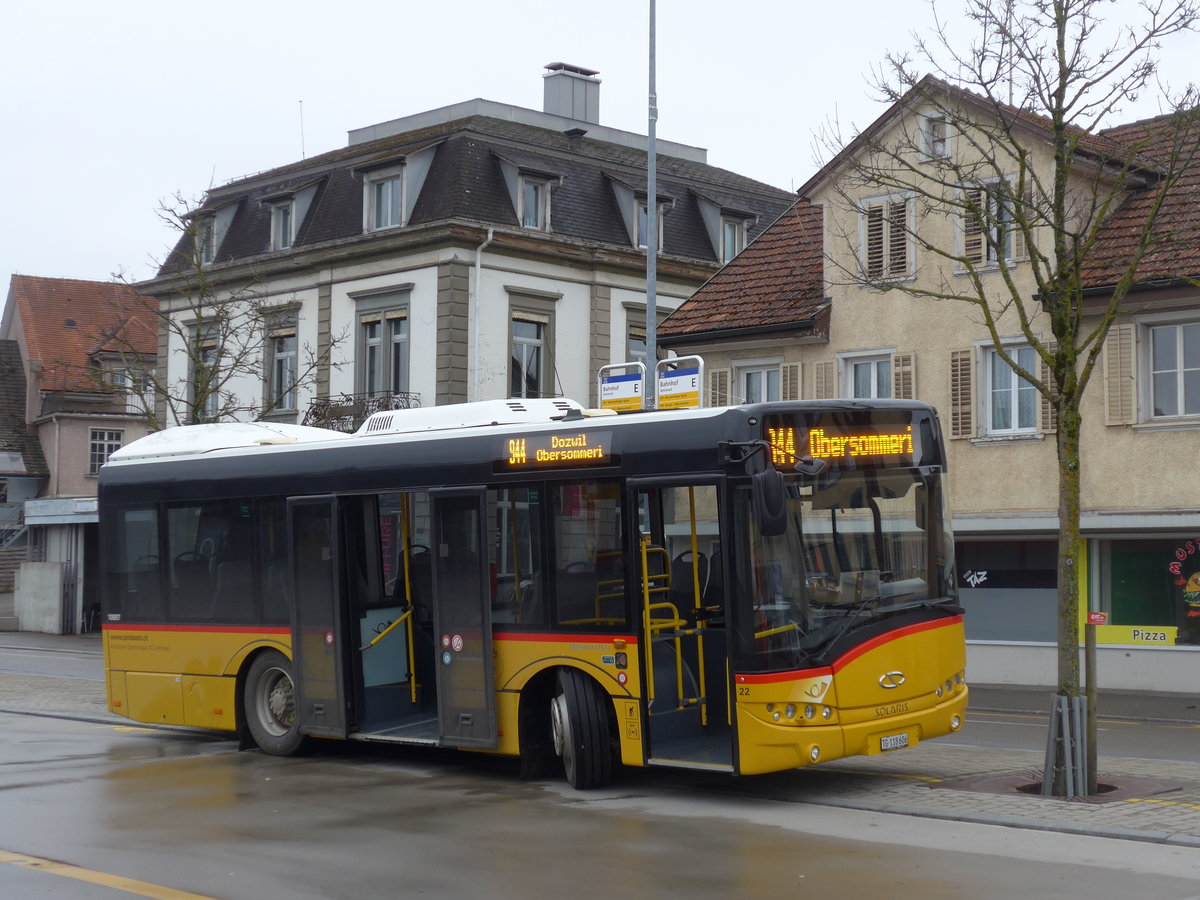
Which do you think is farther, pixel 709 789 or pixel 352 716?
pixel 352 716

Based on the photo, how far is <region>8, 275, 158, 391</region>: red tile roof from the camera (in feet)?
200

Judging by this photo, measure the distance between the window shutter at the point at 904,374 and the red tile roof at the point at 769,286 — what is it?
1764 millimetres

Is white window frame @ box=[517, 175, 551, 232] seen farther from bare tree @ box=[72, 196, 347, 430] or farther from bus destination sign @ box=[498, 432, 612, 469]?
bus destination sign @ box=[498, 432, 612, 469]

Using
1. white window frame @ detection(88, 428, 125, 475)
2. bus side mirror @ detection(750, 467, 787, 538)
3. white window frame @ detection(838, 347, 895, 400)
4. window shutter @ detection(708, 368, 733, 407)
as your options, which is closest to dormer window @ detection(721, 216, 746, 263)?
window shutter @ detection(708, 368, 733, 407)

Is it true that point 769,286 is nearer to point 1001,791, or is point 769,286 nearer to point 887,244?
point 887,244

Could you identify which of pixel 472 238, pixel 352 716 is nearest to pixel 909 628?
pixel 352 716

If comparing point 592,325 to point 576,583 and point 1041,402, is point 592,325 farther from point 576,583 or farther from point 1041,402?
point 576,583

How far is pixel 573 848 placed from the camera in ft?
32.3

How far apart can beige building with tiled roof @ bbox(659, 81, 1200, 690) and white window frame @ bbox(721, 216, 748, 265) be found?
38.9 feet

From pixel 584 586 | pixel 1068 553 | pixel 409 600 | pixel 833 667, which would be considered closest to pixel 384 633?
pixel 409 600

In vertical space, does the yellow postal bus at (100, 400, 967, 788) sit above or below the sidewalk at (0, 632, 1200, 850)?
above

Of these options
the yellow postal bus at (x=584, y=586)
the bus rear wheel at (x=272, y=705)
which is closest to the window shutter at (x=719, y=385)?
the yellow postal bus at (x=584, y=586)

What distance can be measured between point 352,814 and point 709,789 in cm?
282

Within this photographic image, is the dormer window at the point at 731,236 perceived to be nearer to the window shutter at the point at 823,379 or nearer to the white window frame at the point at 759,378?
the white window frame at the point at 759,378
